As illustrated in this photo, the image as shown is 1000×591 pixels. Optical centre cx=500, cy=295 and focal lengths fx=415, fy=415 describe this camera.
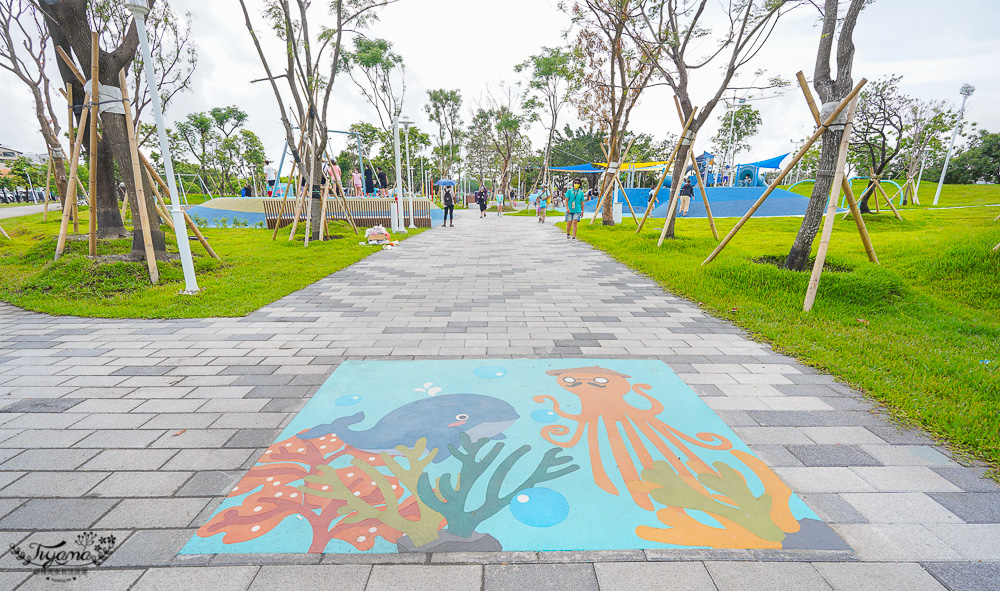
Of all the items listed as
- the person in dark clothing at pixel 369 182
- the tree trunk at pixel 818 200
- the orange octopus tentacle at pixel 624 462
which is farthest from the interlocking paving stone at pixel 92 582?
the person in dark clothing at pixel 369 182

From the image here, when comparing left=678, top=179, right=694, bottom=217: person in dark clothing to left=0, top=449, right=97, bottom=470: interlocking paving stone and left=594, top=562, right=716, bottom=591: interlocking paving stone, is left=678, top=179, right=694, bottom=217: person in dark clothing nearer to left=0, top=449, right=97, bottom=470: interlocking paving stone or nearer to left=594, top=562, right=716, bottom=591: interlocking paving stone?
left=594, top=562, right=716, bottom=591: interlocking paving stone

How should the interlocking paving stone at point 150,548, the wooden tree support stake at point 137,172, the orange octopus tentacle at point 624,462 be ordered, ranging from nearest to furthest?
the interlocking paving stone at point 150,548
the orange octopus tentacle at point 624,462
the wooden tree support stake at point 137,172

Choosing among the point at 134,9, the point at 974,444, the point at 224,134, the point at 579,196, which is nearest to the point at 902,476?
the point at 974,444

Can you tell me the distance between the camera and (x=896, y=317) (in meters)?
4.95

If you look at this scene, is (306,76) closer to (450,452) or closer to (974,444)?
(450,452)

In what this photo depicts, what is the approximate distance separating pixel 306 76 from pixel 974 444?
14305 mm

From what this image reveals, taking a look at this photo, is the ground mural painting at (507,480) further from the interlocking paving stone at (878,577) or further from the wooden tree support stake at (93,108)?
the wooden tree support stake at (93,108)

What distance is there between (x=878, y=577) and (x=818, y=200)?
603cm

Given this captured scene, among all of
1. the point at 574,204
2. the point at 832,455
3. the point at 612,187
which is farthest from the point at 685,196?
the point at 832,455

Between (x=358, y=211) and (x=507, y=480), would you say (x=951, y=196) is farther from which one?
(x=507, y=480)

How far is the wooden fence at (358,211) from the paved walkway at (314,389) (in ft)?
34.8

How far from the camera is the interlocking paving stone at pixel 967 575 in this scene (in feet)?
5.49

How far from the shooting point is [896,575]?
1731 mm

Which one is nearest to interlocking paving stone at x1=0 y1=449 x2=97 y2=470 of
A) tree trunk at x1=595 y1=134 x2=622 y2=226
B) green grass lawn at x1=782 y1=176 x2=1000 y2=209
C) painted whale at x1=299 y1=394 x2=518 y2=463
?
painted whale at x1=299 y1=394 x2=518 y2=463
